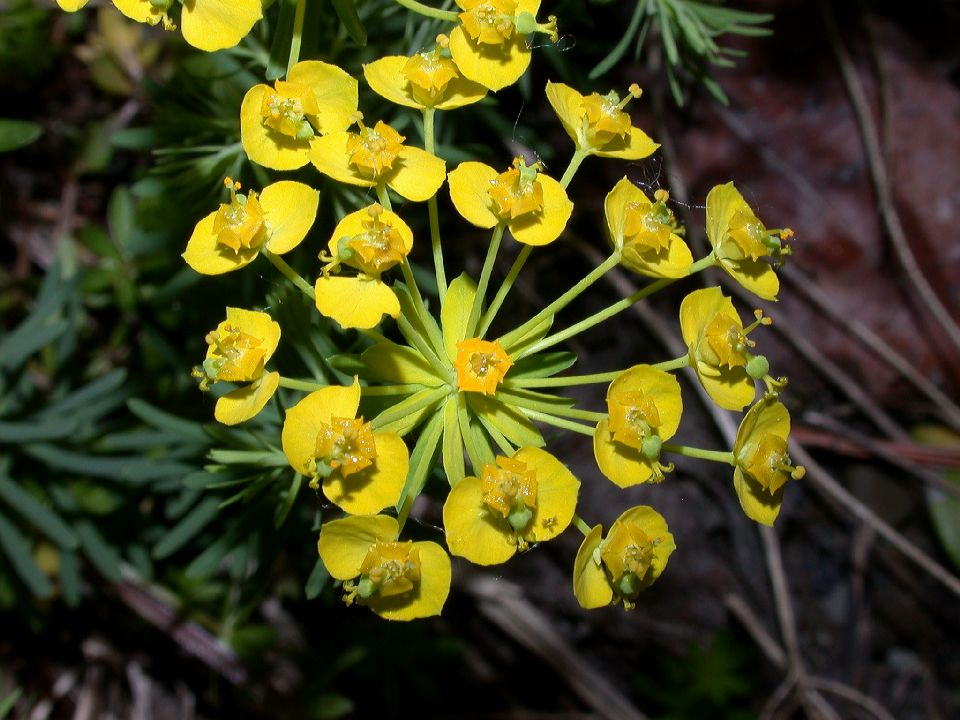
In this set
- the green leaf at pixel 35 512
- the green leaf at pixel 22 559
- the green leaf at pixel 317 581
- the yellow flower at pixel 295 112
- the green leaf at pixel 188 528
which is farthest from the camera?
the green leaf at pixel 22 559

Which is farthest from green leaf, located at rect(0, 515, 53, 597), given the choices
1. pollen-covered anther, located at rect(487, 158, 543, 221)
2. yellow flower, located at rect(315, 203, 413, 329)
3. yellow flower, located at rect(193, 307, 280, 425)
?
pollen-covered anther, located at rect(487, 158, 543, 221)

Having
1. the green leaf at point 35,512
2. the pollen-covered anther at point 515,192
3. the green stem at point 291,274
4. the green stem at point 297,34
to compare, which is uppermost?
the green stem at point 297,34

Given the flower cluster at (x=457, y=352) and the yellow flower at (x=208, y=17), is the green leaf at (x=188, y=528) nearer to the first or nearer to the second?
the flower cluster at (x=457, y=352)

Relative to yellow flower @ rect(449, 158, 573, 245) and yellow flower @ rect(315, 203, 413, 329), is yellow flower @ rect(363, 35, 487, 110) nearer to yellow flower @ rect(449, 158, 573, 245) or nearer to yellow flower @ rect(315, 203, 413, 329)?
yellow flower @ rect(449, 158, 573, 245)

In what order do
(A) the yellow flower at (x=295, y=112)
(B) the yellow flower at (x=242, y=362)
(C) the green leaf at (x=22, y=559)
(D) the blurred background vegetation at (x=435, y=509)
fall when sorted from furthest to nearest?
(C) the green leaf at (x=22, y=559), (D) the blurred background vegetation at (x=435, y=509), (A) the yellow flower at (x=295, y=112), (B) the yellow flower at (x=242, y=362)

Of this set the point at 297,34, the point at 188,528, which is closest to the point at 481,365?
the point at 297,34

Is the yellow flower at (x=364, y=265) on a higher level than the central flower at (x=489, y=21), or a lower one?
lower

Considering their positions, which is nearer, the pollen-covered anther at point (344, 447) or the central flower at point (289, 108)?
the pollen-covered anther at point (344, 447)

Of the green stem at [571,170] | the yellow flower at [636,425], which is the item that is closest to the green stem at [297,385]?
the yellow flower at [636,425]
